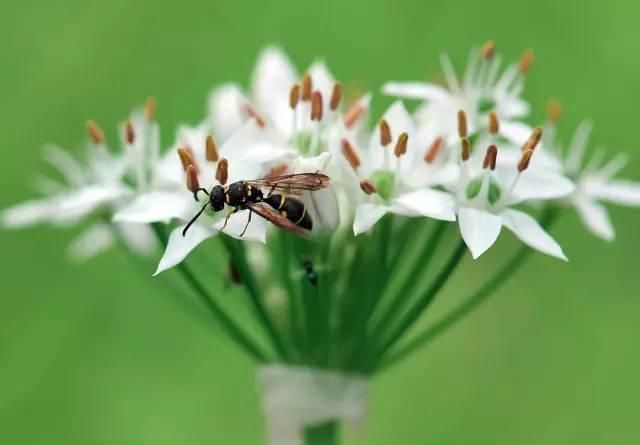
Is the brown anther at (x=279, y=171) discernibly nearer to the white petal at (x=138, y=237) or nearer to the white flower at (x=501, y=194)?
the white flower at (x=501, y=194)

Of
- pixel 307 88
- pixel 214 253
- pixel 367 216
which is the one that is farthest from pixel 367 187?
pixel 214 253

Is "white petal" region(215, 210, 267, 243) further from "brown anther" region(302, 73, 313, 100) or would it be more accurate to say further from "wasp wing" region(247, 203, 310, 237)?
"brown anther" region(302, 73, 313, 100)

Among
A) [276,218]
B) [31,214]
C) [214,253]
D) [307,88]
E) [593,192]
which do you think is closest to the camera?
[276,218]

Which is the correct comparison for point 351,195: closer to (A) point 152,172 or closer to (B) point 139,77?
(A) point 152,172

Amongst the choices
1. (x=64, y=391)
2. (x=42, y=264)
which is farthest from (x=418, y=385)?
(x=42, y=264)

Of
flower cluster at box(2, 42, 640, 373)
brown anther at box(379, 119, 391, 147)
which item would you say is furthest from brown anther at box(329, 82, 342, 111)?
brown anther at box(379, 119, 391, 147)

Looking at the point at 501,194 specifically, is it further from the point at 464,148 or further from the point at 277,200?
the point at 277,200
